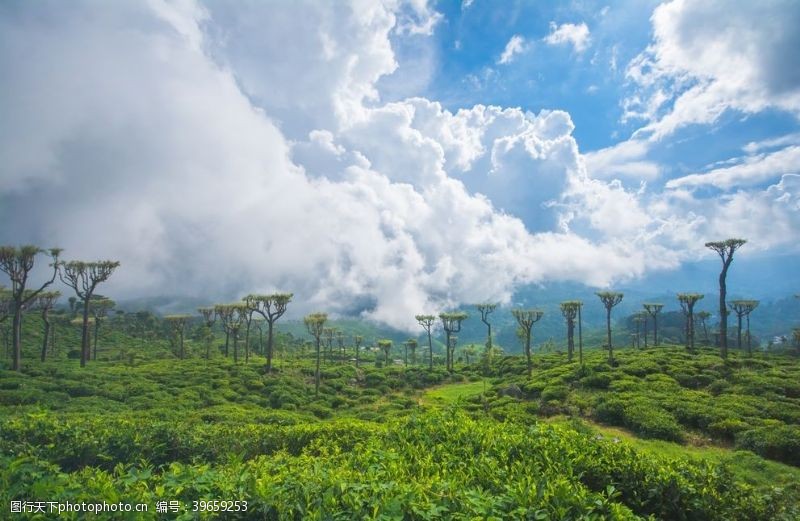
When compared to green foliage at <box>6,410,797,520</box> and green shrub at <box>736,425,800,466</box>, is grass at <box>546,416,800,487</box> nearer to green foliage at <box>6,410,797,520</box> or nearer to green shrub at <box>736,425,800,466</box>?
green shrub at <box>736,425,800,466</box>

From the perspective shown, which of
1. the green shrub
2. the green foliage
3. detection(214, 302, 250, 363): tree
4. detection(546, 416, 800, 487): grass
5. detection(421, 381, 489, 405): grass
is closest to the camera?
the green foliage

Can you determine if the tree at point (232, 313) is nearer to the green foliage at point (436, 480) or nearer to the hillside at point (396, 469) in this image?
the hillside at point (396, 469)

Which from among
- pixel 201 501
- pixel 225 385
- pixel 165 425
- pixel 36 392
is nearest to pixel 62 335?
pixel 225 385

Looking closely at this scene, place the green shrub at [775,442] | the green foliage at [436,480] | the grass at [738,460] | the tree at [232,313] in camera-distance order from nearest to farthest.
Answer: the green foliage at [436,480] → the grass at [738,460] → the green shrub at [775,442] → the tree at [232,313]

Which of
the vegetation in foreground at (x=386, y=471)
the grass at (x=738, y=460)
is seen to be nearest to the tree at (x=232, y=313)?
the grass at (x=738, y=460)

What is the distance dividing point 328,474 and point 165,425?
4.40m

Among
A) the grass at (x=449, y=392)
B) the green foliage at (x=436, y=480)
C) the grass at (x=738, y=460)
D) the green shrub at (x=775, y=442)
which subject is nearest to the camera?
the green foliage at (x=436, y=480)

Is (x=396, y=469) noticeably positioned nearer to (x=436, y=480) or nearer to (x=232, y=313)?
(x=436, y=480)

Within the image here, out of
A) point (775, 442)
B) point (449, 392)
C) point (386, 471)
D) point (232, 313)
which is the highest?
point (232, 313)

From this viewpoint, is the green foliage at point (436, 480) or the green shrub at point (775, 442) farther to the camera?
the green shrub at point (775, 442)

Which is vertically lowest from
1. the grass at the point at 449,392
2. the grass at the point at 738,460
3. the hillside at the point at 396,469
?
the grass at the point at 449,392

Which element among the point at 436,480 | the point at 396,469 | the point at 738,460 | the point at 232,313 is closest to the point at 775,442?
the point at 738,460

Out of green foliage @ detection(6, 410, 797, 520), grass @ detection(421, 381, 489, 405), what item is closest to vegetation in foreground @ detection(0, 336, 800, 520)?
green foliage @ detection(6, 410, 797, 520)

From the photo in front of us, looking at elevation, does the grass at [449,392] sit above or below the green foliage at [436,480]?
below
